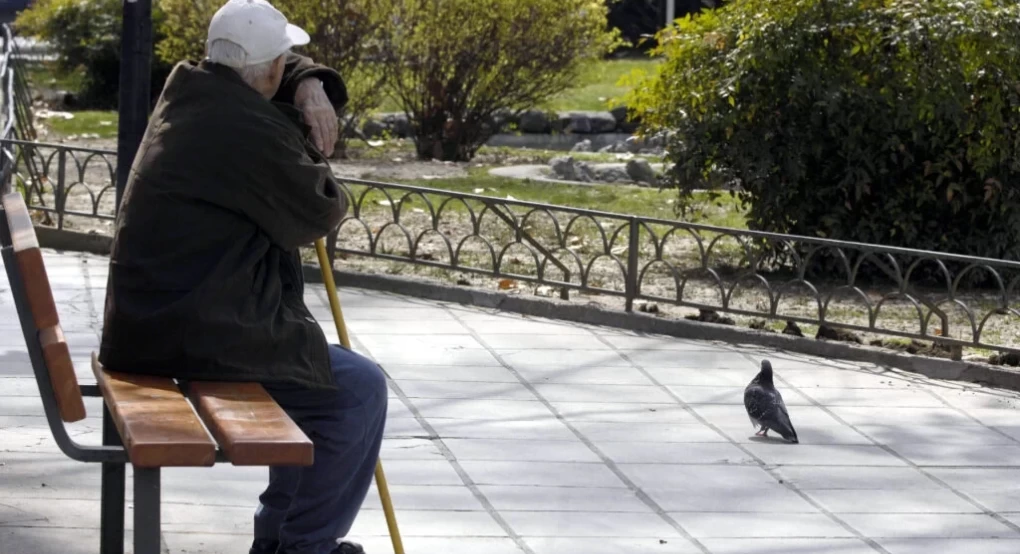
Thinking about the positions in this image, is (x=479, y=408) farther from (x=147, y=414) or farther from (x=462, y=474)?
(x=147, y=414)

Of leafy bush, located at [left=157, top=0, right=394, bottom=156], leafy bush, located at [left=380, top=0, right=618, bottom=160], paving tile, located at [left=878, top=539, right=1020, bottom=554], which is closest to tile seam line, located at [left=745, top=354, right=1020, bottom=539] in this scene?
paving tile, located at [left=878, top=539, right=1020, bottom=554]

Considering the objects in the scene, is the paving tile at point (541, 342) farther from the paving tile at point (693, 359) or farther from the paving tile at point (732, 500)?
the paving tile at point (732, 500)

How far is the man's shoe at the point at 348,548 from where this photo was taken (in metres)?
4.19

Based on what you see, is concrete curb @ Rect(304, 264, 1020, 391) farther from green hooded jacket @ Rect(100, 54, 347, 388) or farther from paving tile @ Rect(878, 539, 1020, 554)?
green hooded jacket @ Rect(100, 54, 347, 388)

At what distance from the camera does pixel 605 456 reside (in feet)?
19.4

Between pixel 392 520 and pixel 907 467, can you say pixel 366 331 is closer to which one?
pixel 907 467

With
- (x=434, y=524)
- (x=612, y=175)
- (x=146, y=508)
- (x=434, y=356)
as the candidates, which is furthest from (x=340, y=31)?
(x=146, y=508)

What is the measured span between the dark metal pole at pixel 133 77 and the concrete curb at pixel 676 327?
2.76m

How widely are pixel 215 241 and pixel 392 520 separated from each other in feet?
3.53

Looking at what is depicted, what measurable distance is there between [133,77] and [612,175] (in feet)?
28.0

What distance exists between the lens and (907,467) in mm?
5926

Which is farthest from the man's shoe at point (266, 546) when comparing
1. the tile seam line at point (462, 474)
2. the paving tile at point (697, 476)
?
the paving tile at point (697, 476)

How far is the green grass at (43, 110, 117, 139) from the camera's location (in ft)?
54.7

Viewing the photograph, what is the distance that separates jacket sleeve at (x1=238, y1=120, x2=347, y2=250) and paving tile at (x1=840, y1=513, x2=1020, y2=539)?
229cm
